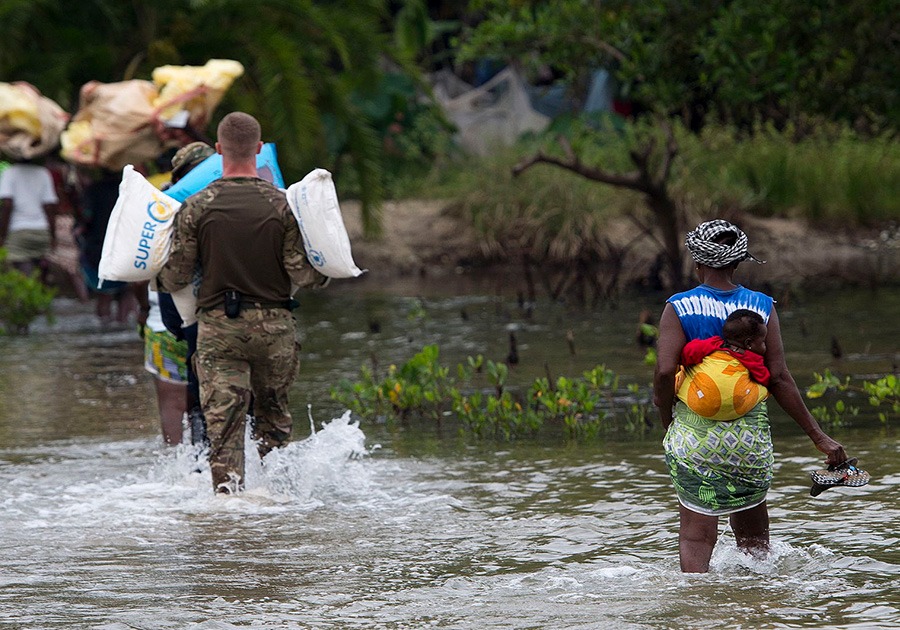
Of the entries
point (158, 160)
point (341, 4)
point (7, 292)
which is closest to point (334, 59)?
point (341, 4)

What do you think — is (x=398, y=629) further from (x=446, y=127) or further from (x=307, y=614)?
(x=446, y=127)

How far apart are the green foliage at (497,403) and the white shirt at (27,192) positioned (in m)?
5.61

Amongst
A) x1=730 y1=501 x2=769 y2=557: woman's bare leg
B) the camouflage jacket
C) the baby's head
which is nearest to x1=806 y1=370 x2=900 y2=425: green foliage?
x1=730 y1=501 x2=769 y2=557: woman's bare leg

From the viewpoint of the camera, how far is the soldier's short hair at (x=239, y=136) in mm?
7215

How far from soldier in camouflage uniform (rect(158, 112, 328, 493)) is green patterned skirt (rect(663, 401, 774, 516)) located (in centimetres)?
234

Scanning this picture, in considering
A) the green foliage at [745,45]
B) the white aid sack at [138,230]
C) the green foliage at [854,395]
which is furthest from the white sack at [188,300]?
the green foliage at [745,45]

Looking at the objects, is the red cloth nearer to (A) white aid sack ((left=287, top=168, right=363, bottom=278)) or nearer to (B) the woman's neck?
(B) the woman's neck

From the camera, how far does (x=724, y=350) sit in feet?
18.7

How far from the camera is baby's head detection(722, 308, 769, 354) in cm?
565

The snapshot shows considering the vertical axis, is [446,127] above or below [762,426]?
above

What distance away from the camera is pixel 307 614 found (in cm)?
553

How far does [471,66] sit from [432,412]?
19.3m

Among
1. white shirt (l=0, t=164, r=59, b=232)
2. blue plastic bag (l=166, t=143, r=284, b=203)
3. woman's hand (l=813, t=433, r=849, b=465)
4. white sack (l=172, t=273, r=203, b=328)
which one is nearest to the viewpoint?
woman's hand (l=813, t=433, r=849, b=465)

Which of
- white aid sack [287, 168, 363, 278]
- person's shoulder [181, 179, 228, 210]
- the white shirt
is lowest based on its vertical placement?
white aid sack [287, 168, 363, 278]
